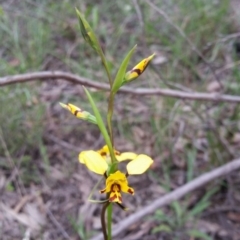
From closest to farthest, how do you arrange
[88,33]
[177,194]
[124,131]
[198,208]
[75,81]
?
1. [88,33]
2. [75,81]
3. [177,194]
4. [198,208]
5. [124,131]

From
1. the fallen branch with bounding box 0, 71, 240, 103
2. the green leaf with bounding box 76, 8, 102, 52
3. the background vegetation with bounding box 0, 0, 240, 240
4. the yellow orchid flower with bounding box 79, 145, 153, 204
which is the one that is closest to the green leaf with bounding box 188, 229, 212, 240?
the background vegetation with bounding box 0, 0, 240, 240

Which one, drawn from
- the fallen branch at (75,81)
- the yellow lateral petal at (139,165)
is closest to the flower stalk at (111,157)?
the yellow lateral petal at (139,165)

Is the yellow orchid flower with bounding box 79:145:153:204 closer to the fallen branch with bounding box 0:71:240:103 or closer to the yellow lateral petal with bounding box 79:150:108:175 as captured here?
the yellow lateral petal with bounding box 79:150:108:175

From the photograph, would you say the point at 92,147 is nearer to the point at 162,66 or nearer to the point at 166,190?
the point at 166,190

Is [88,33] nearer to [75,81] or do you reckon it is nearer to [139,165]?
[139,165]

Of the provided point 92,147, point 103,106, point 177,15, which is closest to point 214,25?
point 177,15

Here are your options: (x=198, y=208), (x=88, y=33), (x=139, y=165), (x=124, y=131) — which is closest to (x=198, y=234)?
(x=198, y=208)

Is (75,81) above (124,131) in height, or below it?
Answer: above

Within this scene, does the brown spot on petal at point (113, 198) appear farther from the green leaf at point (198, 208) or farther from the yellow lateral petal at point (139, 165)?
the green leaf at point (198, 208)

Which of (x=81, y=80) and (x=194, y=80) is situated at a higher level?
(x=81, y=80)

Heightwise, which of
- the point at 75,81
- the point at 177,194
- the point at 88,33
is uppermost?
the point at 88,33

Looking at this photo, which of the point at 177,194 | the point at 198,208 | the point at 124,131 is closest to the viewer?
the point at 177,194
